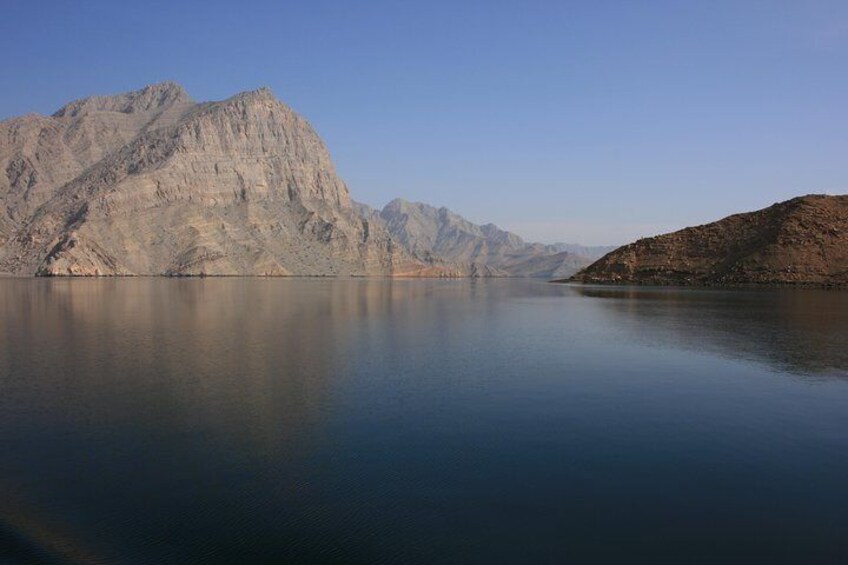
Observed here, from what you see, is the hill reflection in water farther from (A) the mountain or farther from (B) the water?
(A) the mountain

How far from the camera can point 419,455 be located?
66.5 feet

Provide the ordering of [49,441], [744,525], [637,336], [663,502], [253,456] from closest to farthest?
1. [744,525]
2. [663,502]
3. [253,456]
4. [49,441]
5. [637,336]

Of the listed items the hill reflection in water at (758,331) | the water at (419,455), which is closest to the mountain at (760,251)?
the hill reflection in water at (758,331)

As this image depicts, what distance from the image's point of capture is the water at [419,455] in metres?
14.5

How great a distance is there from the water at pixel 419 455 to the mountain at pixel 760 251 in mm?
125830

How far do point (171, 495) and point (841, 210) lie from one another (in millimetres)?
194211

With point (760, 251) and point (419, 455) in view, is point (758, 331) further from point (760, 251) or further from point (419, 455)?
point (760, 251)

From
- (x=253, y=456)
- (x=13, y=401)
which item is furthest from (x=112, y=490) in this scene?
(x=13, y=401)

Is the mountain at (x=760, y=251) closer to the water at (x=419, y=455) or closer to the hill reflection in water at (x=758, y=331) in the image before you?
the hill reflection in water at (x=758, y=331)

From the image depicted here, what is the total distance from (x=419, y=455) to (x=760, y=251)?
170934mm

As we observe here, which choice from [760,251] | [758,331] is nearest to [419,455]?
[758,331]

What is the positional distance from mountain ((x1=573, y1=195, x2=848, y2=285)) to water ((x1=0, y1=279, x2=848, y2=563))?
12583 cm

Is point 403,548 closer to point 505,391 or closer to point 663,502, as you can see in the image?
point 663,502

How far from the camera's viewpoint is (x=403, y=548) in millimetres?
14039
